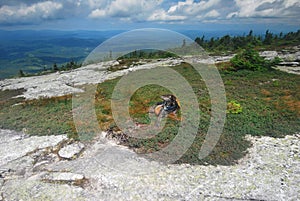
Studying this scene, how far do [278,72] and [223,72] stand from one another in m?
8.22

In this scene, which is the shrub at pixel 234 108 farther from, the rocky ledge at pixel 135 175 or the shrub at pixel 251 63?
the shrub at pixel 251 63

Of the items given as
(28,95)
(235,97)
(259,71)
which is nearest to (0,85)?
(28,95)

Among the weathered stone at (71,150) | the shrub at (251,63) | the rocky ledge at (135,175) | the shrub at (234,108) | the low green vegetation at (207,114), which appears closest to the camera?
the rocky ledge at (135,175)

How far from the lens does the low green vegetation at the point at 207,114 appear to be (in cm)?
1653

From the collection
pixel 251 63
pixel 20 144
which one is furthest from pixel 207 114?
pixel 251 63

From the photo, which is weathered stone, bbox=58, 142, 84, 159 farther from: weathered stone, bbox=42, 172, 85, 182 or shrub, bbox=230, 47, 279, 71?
shrub, bbox=230, 47, 279, 71

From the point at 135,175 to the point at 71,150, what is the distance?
225 inches

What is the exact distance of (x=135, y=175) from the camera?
13.4 m

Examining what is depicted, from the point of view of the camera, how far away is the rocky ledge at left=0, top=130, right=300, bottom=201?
11859mm

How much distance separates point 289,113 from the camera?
66.4 ft

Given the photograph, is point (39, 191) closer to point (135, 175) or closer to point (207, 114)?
point (135, 175)

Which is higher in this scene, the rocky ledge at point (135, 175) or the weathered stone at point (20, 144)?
the rocky ledge at point (135, 175)

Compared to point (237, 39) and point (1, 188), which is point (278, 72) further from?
point (237, 39)

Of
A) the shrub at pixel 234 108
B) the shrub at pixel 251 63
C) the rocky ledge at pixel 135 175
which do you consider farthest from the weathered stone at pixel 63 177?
the shrub at pixel 251 63
